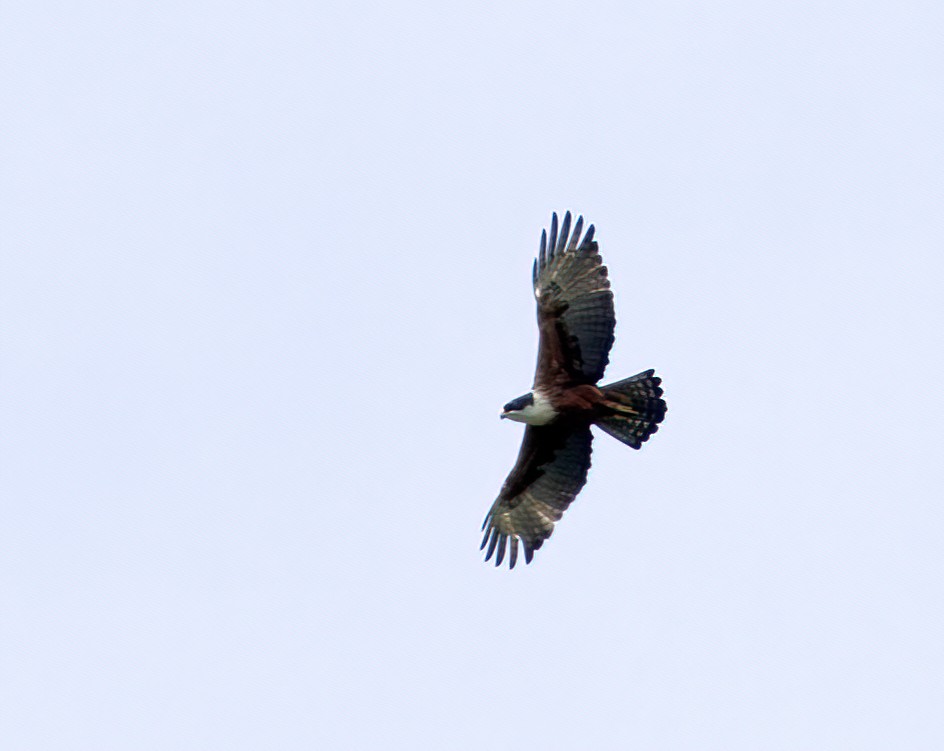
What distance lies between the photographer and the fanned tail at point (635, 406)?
2031 centimetres

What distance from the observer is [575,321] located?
2033 centimetres

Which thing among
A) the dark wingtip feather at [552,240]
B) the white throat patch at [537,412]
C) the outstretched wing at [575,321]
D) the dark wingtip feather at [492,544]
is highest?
the dark wingtip feather at [552,240]

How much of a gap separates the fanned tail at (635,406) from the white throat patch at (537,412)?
0.66 meters

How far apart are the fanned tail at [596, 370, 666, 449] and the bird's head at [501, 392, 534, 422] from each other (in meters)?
0.91

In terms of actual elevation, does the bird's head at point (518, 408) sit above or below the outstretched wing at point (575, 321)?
below

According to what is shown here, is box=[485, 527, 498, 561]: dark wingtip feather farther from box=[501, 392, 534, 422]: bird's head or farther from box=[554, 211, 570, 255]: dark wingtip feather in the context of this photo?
box=[554, 211, 570, 255]: dark wingtip feather

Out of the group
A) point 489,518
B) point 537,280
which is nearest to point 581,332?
point 537,280

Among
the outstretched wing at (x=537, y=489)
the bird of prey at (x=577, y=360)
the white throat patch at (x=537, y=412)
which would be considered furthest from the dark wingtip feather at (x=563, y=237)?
the outstretched wing at (x=537, y=489)

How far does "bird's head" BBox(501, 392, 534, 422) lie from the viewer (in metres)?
20.4

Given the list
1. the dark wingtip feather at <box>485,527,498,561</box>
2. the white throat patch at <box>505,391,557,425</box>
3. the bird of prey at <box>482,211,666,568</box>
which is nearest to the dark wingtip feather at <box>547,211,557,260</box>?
the bird of prey at <box>482,211,666,568</box>

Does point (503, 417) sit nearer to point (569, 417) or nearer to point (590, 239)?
point (569, 417)

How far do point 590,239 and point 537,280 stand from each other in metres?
0.83

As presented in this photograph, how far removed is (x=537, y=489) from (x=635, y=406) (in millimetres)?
1902

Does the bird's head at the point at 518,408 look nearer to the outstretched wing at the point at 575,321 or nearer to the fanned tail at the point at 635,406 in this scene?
the outstretched wing at the point at 575,321
